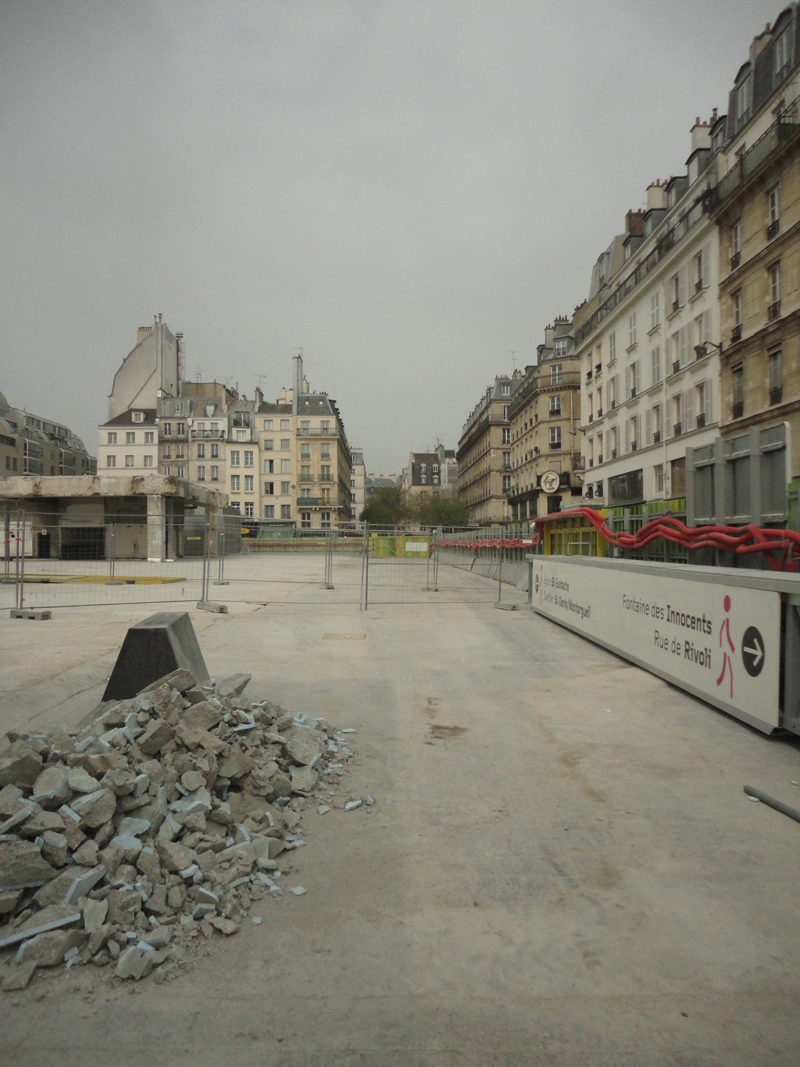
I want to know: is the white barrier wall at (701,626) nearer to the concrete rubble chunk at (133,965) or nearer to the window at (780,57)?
the concrete rubble chunk at (133,965)

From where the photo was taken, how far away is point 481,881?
133 inches

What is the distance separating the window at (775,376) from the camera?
82.5ft

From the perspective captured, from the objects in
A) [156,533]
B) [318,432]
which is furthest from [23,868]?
[318,432]

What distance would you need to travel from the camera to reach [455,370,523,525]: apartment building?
238ft

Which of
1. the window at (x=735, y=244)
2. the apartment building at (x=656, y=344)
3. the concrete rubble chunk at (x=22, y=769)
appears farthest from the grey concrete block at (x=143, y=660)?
the window at (x=735, y=244)

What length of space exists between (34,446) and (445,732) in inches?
3942

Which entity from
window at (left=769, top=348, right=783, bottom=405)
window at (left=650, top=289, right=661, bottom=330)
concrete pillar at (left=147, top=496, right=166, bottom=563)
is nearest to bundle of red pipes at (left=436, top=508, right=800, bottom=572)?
window at (left=769, top=348, right=783, bottom=405)

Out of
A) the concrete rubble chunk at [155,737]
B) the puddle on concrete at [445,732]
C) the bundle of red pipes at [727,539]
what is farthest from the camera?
the bundle of red pipes at [727,539]

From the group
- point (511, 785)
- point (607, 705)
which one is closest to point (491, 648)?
point (607, 705)

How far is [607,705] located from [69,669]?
6.61 m

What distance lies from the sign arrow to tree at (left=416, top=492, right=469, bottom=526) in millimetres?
70339

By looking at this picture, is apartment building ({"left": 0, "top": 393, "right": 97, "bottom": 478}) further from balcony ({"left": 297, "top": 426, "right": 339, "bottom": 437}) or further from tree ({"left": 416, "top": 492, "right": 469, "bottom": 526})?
tree ({"left": 416, "top": 492, "right": 469, "bottom": 526})

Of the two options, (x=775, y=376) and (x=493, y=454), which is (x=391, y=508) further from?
(x=775, y=376)

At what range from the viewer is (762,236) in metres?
26.3
